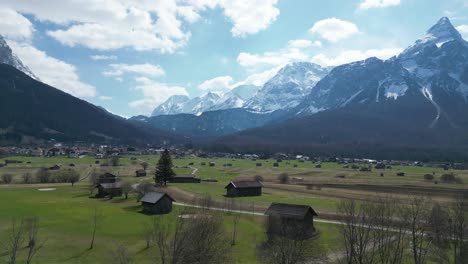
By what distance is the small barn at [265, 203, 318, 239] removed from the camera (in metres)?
54.5

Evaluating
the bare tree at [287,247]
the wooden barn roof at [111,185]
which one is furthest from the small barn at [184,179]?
the bare tree at [287,247]

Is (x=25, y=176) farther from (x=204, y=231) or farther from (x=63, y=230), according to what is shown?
(x=204, y=231)

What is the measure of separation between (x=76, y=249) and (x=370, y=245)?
4138 cm

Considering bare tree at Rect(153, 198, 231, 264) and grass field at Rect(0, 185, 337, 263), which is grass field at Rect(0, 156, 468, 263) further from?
bare tree at Rect(153, 198, 231, 264)

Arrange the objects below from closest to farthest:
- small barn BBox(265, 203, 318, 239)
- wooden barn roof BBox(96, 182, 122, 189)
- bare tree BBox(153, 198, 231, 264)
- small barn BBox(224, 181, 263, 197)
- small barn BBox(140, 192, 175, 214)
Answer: bare tree BBox(153, 198, 231, 264) → small barn BBox(265, 203, 318, 239) → small barn BBox(140, 192, 175, 214) → wooden barn roof BBox(96, 182, 122, 189) → small barn BBox(224, 181, 263, 197)

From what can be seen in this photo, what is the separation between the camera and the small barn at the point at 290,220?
54.5m

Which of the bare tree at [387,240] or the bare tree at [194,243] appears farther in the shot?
the bare tree at [387,240]

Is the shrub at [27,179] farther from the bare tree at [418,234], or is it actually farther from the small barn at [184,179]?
the bare tree at [418,234]

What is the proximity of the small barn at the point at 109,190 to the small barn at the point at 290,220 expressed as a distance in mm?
52805

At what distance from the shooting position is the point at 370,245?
189 feet

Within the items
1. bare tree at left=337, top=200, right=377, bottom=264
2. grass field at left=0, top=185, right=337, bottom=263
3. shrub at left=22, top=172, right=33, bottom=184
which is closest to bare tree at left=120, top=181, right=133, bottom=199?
grass field at left=0, top=185, right=337, bottom=263

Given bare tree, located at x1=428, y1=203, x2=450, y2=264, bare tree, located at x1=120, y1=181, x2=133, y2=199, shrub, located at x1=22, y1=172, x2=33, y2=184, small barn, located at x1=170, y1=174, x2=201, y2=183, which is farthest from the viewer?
small barn, located at x1=170, y1=174, x2=201, y2=183

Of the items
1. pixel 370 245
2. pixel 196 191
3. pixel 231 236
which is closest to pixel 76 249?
pixel 231 236

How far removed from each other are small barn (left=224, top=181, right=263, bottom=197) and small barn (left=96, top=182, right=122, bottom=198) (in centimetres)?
2959
